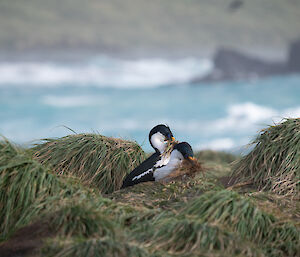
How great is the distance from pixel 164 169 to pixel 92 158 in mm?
923

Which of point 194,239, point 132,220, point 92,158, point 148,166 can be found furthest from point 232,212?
point 92,158

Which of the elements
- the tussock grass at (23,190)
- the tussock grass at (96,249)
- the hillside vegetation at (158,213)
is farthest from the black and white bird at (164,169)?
the tussock grass at (96,249)

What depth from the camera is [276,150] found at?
4.87 m

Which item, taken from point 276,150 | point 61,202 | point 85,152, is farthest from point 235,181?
point 61,202

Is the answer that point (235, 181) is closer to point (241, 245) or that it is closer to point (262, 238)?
point (262, 238)

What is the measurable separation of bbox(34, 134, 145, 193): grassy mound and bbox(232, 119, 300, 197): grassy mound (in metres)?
1.24

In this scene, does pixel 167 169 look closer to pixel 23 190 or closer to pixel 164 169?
pixel 164 169

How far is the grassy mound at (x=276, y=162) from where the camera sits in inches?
182

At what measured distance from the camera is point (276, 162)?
4844mm

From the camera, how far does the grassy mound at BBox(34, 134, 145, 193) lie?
522cm

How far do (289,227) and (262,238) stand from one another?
0.24 metres

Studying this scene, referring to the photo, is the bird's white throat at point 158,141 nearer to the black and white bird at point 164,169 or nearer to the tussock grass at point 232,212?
the black and white bird at point 164,169

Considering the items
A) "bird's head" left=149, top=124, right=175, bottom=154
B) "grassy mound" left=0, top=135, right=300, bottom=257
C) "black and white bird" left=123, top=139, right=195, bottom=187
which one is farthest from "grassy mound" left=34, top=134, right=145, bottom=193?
"grassy mound" left=0, top=135, right=300, bottom=257

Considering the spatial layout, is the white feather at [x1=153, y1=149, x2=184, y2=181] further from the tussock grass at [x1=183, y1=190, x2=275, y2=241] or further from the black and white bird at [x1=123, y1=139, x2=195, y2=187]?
the tussock grass at [x1=183, y1=190, x2=275, y2=241]
